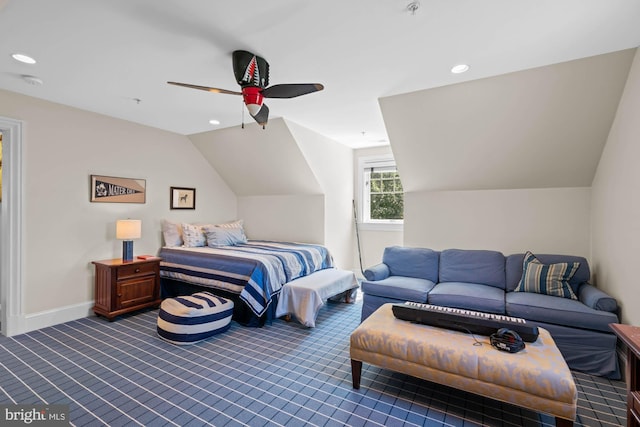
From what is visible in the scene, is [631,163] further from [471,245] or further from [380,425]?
[380,425]

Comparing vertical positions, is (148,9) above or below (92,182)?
above

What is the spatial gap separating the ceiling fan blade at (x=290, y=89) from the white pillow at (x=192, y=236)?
2.92 metres

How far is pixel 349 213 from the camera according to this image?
18.4 feet

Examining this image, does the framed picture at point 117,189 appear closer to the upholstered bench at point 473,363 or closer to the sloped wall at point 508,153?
the sloped wall at point 508,153

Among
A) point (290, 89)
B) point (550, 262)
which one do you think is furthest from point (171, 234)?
point (550, 262)

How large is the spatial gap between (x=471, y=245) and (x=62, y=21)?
459cm

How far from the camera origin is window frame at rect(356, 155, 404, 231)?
543 centimetres

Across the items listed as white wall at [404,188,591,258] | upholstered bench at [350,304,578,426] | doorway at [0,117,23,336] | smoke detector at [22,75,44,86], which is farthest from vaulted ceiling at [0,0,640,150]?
upholstered bench at [350,304,578,426]

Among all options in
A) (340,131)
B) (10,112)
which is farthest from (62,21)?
(340,131)

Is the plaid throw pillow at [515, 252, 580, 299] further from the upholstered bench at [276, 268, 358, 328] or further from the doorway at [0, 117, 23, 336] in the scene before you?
the doorway at [0, 117, 23, 336]

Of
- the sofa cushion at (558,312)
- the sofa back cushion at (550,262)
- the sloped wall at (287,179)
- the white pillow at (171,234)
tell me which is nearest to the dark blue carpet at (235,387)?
the sofa cushion at (558,312)

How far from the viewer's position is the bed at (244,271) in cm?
335

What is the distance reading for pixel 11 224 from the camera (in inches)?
123

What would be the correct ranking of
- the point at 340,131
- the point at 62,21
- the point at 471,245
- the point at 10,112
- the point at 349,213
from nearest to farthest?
the point at 62,21, the point at 10,112, the point at 471,245, the point at 340,131, the point at 349,213
